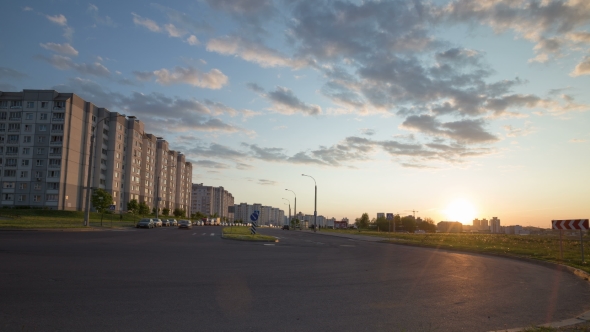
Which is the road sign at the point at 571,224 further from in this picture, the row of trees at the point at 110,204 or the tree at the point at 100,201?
the tree at the point at 100,201

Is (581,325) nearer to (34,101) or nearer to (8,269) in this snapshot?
(8,269)

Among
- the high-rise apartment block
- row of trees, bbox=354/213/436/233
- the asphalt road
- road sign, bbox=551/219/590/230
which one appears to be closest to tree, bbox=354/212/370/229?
row of trees, bbox=354/213/436/233

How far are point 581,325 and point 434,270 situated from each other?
326 inches

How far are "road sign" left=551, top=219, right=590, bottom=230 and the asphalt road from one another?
6329mm

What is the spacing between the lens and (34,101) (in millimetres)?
88438

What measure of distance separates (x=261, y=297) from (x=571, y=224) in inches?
671

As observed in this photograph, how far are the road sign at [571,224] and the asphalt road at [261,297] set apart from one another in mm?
6329

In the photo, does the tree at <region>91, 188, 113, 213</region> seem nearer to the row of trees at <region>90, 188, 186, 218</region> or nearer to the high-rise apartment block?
the row of trees at <region>90, 188, 186, 218</region>

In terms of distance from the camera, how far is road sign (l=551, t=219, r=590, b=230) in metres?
18.9

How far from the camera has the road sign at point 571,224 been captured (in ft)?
62.0

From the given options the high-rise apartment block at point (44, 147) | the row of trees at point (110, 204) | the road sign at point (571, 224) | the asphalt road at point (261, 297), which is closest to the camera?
the asphalt road at point (261, 297)

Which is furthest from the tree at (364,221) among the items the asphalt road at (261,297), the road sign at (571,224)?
the asphalt road at (261,297)

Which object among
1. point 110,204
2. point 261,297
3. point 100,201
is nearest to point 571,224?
point 261,297

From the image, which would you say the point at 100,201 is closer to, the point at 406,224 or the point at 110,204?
the point at 110,204
